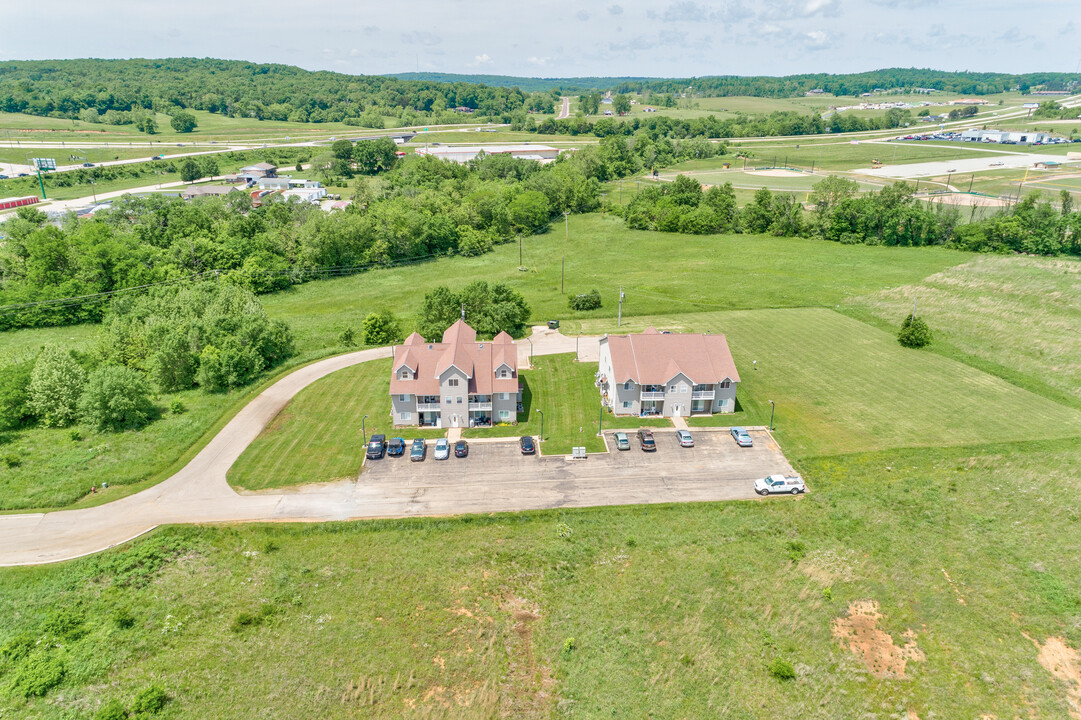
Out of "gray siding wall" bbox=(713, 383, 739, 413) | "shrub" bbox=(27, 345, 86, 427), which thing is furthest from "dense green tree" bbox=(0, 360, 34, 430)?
"gray siding wall" bbox=(713, 383, 739, 413)

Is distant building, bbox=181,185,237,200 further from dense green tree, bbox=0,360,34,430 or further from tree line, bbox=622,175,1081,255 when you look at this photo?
tree line, bbox=622,175,1081,255

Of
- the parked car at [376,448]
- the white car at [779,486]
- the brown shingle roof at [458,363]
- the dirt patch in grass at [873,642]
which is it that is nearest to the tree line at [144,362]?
the brown shingle roof at [458,363]

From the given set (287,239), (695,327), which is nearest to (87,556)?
(695,327)

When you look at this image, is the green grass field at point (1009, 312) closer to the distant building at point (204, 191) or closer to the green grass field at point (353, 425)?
the green grass field at point (353, 425)

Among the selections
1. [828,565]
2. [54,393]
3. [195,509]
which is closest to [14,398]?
[54,393]

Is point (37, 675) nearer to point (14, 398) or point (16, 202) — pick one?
point (14, 398)

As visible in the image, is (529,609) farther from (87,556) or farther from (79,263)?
(79,263)
